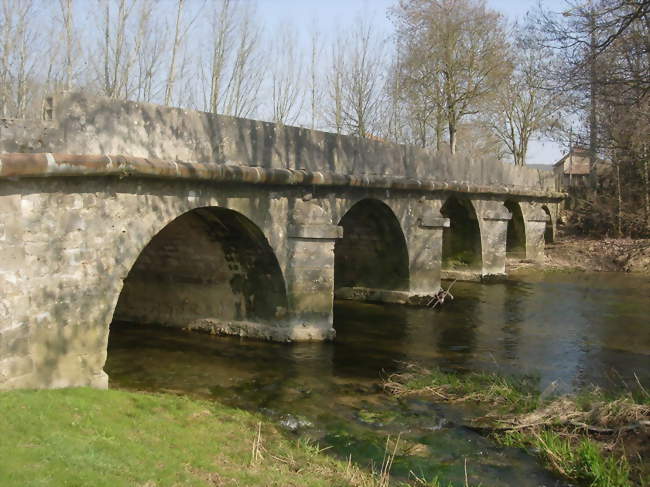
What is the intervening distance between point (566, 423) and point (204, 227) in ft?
19.2

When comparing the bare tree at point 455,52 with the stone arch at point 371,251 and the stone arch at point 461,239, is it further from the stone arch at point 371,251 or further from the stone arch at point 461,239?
the stone arch at point 371,251

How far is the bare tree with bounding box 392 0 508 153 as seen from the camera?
25.1 m

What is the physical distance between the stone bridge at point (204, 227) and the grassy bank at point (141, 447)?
73cm

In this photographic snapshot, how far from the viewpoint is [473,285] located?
17.6 metres

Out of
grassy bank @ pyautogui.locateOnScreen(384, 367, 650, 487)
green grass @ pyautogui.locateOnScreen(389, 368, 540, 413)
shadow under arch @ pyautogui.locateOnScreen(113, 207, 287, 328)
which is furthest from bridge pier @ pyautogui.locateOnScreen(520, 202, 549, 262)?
grassy bank @ pyautogui.locateOnScreen(384, 367, 650, 487)

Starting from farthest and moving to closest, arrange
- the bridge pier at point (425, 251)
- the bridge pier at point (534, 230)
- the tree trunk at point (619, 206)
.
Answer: the tree trunk at point (619, 206), the bridge pier at point (534, 230), the bridge pier at point (425, 251)

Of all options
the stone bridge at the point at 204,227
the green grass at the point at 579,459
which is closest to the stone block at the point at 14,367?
the stone bridge at the point at 204,227

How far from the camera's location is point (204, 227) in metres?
10.1

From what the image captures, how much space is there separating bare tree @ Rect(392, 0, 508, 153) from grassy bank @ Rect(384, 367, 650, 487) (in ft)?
61.7

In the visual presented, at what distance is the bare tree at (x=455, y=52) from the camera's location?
82.3 ft

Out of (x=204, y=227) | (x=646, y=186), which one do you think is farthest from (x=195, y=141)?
(x=646, y=186)

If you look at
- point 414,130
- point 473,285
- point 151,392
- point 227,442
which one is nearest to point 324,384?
point 151,392

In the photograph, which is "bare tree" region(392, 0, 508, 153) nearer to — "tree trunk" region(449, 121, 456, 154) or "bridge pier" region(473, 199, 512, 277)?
"tree trunk" region(449, 121, 456, 154)

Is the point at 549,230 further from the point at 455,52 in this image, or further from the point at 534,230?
the point at 455,52
